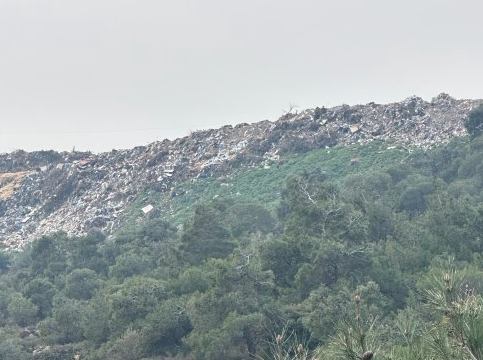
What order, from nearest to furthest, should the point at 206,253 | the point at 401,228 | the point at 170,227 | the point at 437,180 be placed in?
the point at 401,228, the point at 206,253, the point at 437,180, the point at 170,227

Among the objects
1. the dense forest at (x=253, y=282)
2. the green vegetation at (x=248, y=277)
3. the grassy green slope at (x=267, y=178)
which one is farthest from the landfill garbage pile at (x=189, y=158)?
the dense forest at (x=253, y=282)

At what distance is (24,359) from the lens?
102ft

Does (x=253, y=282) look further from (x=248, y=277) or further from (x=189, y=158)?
(x=189, y=158)

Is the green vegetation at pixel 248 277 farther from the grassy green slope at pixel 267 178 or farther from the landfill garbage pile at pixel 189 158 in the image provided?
the landfill garbage pile at pixel 189 158

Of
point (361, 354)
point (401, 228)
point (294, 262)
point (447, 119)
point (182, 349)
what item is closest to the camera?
point (361, 354)

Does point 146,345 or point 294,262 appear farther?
point 294,262

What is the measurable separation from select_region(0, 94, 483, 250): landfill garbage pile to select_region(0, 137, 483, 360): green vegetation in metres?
12.4

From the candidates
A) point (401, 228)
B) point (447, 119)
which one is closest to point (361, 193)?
point (401, 228)

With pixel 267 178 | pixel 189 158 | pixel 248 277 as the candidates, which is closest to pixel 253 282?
pixel 248 277

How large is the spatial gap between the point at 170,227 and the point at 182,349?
1766cm

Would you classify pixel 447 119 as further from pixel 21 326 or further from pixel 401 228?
pixel 21 326

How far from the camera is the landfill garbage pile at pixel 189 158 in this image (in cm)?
5766

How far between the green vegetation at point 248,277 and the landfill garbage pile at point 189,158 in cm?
1243

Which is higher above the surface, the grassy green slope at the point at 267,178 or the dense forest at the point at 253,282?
the grassy green slope at the point at 267,178
